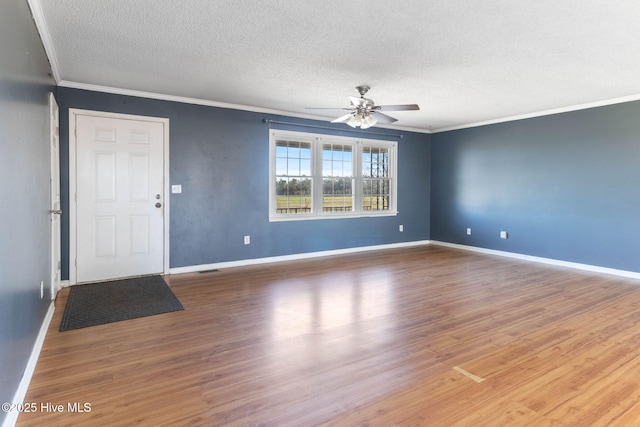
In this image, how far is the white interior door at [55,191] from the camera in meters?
3.54

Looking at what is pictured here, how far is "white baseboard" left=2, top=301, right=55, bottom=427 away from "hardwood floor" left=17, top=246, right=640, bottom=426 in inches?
1.7

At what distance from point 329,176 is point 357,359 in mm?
4145

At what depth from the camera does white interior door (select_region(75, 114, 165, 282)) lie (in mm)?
4328

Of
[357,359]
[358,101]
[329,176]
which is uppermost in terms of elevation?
[358,101]

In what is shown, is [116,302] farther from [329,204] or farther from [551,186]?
[551,186]

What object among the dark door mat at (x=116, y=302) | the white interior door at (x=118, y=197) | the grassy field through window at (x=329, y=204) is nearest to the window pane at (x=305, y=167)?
the grassy field through window at (x=329, y=204)

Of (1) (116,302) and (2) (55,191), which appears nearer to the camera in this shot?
(1) (116,302)

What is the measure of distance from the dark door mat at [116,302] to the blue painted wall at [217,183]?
558 mm

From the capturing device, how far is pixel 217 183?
5184mm

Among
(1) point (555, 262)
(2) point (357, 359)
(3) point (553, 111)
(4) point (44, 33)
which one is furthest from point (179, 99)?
(1) point (555, 262)

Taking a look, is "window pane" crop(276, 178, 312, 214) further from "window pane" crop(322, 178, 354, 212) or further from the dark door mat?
the dark door mat

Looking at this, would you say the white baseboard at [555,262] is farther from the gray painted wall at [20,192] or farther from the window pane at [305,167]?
the gray painted wall at [20,192]

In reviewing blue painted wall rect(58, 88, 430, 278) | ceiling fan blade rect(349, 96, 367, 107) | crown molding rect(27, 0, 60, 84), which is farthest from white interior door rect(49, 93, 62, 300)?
ceiling fan blade rect(349, 96, 367, 107)

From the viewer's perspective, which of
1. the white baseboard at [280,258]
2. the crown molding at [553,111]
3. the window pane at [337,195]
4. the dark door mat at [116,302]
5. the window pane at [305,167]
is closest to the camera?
the dark door mat at [116,302]
